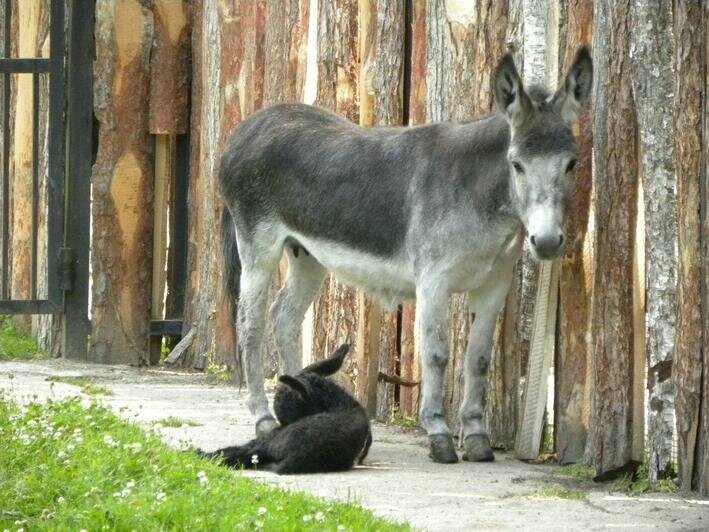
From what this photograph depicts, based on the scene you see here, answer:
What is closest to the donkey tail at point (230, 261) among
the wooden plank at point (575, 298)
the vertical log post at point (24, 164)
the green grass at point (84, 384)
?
the green grass at point (84, 384)

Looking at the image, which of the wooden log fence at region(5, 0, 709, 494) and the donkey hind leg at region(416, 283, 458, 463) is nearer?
the wooden log fence at region(5, 0, 709, 494)

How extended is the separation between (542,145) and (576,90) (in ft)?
1.13

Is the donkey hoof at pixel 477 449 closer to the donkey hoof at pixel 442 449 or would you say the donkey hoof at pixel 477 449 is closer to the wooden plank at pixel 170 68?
the donkey hoof at pixel 442 449

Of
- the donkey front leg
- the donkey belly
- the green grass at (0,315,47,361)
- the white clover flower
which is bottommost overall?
the white clover flower

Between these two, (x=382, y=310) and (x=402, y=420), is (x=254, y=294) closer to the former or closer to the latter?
(x=382, y=310)

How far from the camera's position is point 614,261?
7578 millimetres

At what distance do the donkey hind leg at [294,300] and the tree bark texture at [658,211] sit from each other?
120 inches

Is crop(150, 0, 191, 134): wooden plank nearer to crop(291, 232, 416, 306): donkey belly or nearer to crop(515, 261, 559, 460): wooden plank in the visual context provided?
crop(291, 232, 416, 306): donkey belly

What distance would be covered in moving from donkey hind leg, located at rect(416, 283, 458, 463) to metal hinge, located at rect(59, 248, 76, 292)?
5535 millimetres

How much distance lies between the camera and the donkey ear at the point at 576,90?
762 cm

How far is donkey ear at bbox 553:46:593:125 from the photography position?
7.62 meters

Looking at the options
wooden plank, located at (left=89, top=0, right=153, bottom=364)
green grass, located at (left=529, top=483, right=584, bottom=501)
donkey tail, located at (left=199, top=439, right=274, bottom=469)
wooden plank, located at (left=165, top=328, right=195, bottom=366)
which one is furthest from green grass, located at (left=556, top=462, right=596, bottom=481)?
wooden plank, located at (left=89, top=0, right=153, bottom=364)

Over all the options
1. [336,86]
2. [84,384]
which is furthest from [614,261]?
[84,384]

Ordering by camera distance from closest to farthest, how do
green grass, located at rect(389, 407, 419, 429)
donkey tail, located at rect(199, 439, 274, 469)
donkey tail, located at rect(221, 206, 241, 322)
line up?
donkey tail, located at rect(199, 439, 274, 469)
green grass, located at rect(389, 407, 419, 429)
donkey tail, located at rect(221, 206, 241, 322)
